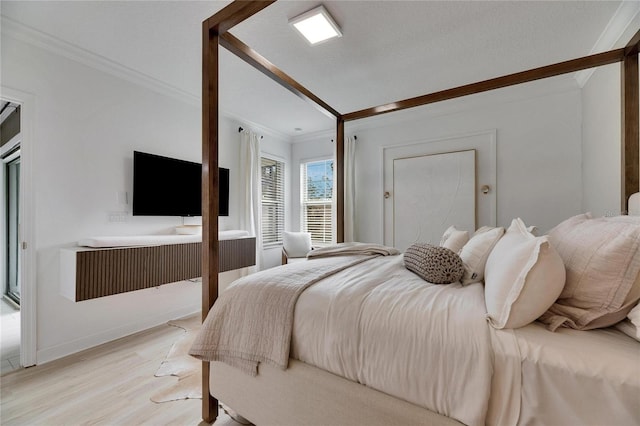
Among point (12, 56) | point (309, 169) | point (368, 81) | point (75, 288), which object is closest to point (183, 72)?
point (12, 56)

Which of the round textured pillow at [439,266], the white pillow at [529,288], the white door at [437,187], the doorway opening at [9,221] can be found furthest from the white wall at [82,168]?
the white pillow at [529,288]

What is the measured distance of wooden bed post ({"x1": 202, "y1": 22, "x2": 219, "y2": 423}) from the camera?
1.53 m

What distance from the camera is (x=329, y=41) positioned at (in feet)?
7.18

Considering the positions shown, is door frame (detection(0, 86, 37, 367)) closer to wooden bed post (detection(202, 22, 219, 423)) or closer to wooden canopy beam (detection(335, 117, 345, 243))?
wooden bed post (detection(202, 22, 219, 423))

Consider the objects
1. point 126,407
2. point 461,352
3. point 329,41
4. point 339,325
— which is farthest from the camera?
point 329,41

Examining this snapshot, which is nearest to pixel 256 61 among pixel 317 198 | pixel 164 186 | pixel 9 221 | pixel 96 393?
pixel 164 186

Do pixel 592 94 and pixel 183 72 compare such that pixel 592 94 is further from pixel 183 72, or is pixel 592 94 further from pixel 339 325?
pixel 183 72

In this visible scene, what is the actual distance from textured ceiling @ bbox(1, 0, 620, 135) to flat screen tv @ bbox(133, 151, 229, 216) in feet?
2.87

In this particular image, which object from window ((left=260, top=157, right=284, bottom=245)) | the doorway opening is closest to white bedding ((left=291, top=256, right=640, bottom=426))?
window ((left=260, top=157, right=284, bottom=245))

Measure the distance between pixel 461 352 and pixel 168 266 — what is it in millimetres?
2536

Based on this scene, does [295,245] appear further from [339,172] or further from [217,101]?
[217,101]

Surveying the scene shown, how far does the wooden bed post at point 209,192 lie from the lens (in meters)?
1.53

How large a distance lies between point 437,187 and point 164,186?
130 inches

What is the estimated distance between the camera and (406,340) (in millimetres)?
981
